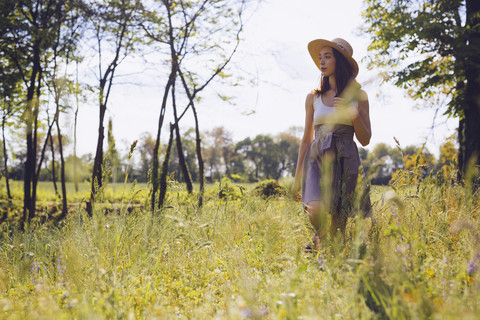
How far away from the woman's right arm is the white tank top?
94mm

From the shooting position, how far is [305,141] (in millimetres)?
3219

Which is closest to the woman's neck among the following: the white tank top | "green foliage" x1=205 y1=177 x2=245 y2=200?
the white tank top

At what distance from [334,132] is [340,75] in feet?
1.81

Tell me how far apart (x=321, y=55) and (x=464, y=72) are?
591cm

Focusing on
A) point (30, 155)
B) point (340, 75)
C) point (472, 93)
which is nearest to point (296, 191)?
point (340, 75)

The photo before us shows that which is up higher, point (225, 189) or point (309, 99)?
point (309, 99)

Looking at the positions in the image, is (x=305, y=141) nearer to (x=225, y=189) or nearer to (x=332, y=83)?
(x=332, y=83)

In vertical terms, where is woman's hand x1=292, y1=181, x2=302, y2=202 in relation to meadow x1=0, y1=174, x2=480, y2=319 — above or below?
above

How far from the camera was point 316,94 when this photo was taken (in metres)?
3.23

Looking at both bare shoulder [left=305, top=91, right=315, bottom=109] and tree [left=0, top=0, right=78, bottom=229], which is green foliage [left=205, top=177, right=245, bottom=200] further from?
tree [left=0, top=0, right=78, bottom=229]

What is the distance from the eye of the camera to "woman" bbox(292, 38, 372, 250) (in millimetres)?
2775

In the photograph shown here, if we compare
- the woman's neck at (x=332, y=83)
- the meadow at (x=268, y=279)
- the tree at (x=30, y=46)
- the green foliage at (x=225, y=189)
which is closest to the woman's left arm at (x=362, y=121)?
the woman's neck at (x=332, y=83)

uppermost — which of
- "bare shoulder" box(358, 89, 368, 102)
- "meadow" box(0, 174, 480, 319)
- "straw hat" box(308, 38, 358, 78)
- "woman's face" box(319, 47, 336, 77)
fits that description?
"straw hat" box(308, 38, 358, 78)

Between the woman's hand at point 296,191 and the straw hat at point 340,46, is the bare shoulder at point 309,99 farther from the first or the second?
the woman's hand at point 296,191
